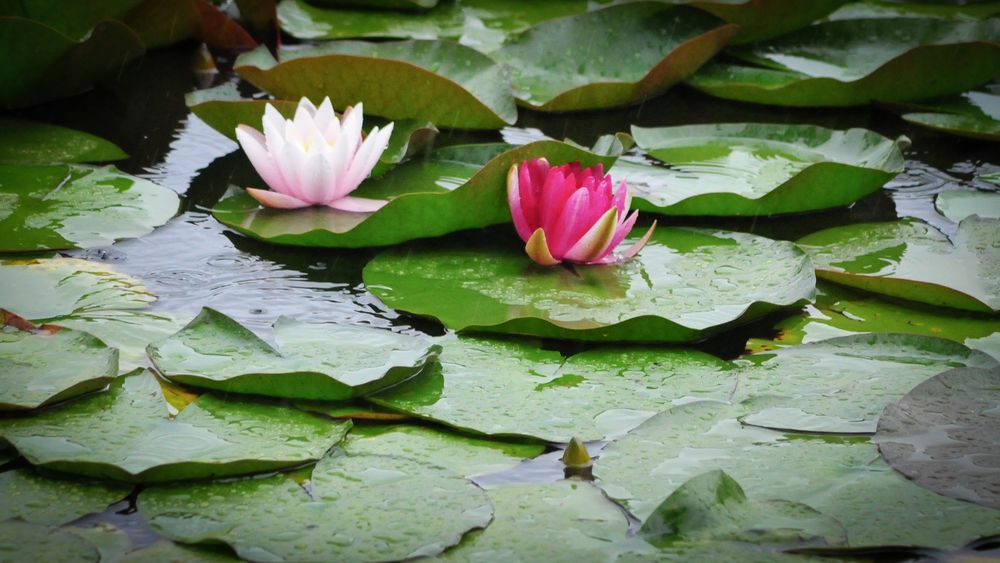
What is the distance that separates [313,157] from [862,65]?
84.0 inches

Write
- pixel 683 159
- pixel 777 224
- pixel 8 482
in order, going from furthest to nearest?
pixel 683 159 → pixel 777 224 → pixel 8 482

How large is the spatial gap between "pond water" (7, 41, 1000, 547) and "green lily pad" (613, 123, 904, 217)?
0.07 m

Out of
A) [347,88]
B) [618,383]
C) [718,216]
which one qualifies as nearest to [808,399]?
[618,383]

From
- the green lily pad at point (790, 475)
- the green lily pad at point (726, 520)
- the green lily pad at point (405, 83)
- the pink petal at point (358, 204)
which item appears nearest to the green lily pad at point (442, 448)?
the green lily pad at point (790, 475)

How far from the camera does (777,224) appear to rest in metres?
2.68

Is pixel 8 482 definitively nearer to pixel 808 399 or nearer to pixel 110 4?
pixel 808 399

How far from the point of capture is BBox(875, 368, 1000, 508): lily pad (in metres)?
1.60

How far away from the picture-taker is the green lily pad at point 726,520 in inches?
57.8

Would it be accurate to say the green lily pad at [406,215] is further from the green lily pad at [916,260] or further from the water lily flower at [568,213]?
the green lily pad at [916,260]

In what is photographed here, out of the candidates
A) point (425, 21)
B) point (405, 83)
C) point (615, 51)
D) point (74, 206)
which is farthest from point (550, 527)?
point (425, 21)

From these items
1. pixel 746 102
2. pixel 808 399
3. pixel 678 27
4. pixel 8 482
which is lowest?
pixel 8 482

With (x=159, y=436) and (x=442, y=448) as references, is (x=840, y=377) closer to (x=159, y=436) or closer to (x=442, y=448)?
(x=442, y=448)

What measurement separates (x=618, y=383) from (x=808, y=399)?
0.34 meters

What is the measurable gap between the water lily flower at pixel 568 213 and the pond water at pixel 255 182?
20 centimetres
